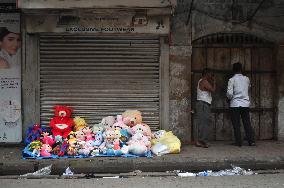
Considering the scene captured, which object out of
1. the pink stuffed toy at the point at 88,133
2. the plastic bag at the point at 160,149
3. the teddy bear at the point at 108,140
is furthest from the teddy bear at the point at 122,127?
the plastic bag at the point at 160,149

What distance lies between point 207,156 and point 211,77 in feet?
7.50

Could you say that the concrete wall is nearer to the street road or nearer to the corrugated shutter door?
the corrugated shutter door

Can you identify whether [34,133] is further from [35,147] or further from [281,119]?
[281,119]

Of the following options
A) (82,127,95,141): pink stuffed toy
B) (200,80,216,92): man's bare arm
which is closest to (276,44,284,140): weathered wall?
(200,80,216,92): man's bare arm

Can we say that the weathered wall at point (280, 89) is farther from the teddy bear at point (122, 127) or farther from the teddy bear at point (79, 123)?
the teddy bear at point (79, 123)

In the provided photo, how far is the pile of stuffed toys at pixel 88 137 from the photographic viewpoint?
404 inches

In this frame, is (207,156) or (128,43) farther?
(128,43)

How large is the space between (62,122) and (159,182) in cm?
370

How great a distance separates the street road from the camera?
322 inches

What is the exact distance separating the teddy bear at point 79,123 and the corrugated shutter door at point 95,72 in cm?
33

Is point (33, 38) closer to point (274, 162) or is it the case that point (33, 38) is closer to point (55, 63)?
point (55, 63)

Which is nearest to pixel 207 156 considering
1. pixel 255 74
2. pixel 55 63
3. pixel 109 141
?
pixel 109 141

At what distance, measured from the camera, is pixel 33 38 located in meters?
11.8

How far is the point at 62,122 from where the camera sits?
1134 centimetres
